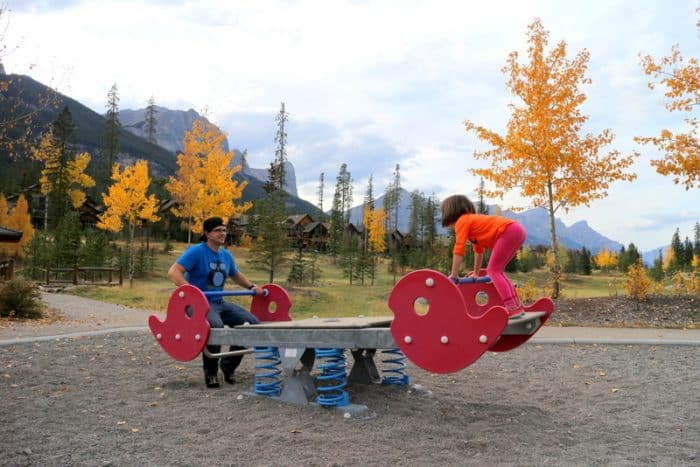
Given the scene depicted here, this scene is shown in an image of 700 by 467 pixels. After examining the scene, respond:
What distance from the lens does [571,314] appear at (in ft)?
43.2

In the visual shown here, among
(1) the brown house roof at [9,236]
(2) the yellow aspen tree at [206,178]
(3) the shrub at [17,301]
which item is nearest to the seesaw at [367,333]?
(3) the shrub at [17,301]

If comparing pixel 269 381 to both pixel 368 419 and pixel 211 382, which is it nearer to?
pixel 211 382

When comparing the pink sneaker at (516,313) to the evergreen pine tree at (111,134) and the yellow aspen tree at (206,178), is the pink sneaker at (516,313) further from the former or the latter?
the evergreen pine tree at (111,134)

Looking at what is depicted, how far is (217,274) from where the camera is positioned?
5898 mm

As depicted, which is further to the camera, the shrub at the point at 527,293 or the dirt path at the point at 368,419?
the shrub at the point at 527,293

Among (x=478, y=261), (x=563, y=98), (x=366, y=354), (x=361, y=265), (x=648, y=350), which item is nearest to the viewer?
(x=478, y=261)

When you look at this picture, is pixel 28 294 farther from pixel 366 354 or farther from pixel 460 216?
pixel 460 216

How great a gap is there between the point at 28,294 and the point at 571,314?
13.4 m

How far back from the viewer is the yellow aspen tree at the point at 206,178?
24828mm

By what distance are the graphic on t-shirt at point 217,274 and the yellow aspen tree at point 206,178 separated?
18.6 m

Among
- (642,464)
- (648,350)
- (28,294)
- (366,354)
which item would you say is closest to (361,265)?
(28,294)

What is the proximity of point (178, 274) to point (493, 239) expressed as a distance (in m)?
3.20

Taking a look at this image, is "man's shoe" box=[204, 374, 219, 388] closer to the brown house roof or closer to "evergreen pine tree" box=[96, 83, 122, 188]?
the brown house roof

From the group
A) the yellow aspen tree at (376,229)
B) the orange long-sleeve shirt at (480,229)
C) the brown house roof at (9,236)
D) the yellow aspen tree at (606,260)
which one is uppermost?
the yellow aspen tree at (376,229)
